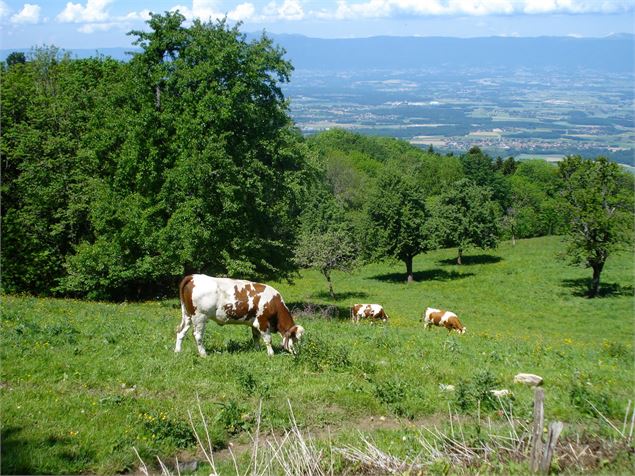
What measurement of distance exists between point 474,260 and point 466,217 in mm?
6324

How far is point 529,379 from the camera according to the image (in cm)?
1302

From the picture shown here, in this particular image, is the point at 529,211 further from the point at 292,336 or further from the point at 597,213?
the point at 292,336

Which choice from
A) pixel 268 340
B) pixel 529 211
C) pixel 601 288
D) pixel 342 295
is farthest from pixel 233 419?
pixel 529 211

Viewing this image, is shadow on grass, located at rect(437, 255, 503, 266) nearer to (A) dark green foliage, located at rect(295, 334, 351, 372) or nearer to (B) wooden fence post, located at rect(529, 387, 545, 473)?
(A) dark green foliage, located at rect(295, 334, 351, 372)

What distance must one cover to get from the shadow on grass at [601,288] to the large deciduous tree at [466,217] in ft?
42.4

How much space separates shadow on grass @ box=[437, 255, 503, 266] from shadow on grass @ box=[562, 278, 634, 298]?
1397 centimetres

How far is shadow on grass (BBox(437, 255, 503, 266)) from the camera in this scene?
65.7m

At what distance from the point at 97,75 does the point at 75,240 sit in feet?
34.2

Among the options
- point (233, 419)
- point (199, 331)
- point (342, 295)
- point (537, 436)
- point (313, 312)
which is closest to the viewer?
point (537, 436)

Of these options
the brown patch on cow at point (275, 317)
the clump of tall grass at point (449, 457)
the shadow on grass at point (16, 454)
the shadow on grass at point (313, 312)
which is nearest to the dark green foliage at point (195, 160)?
the shadow on grass at point (313, 312)

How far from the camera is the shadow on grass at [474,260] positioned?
216ft

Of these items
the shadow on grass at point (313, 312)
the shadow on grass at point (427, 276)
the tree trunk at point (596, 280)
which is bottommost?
the shadow on grass at point (427, 276)

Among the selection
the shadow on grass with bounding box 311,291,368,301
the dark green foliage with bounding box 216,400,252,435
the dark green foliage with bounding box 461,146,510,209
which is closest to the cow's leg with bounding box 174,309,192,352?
the dark green foliage with bounding box 216,400,252,435

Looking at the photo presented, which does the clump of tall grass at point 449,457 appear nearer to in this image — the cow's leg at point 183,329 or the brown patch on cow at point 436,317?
the cow's leg at point 183,329
